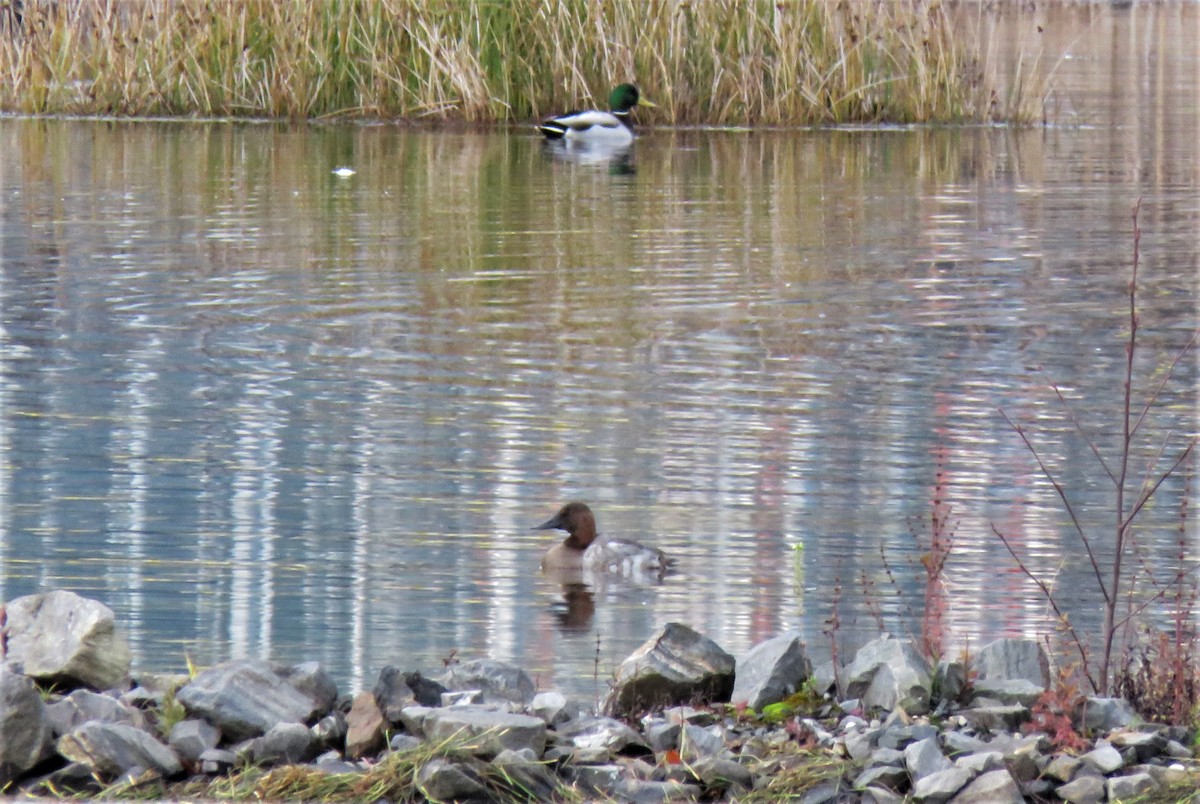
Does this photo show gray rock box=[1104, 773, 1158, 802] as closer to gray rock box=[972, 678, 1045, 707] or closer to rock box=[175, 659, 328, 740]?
gray rock box=[972, 678, 1045, 707]

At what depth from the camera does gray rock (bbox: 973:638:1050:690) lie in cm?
491

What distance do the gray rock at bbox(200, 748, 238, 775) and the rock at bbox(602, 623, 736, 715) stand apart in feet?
2.87

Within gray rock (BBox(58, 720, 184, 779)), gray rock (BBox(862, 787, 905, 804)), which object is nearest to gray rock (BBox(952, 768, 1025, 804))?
gray rock (BBox(862, 787, 905, 804))

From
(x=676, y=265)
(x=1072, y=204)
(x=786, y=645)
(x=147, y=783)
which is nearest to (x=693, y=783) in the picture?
(x=786, y=645)

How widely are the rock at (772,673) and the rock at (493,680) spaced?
467mm

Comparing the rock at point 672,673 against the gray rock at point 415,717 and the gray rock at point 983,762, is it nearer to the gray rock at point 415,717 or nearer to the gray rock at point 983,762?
the gray rock at point 415,717

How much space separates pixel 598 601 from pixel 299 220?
846cm

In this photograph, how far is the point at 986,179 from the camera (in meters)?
17.0

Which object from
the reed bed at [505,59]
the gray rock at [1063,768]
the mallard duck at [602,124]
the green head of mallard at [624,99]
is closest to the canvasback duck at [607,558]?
the gray rock at [1063,768]

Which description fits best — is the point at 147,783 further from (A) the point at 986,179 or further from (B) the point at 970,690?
(A) the point at 986,179

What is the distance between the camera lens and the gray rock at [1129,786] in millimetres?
4152

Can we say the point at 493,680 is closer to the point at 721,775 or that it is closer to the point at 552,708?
the point at 552,708

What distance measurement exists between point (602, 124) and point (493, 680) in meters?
16.6

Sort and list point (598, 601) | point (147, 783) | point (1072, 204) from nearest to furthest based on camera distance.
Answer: point (147, 783), point (598, 601), point (1072, 204)
